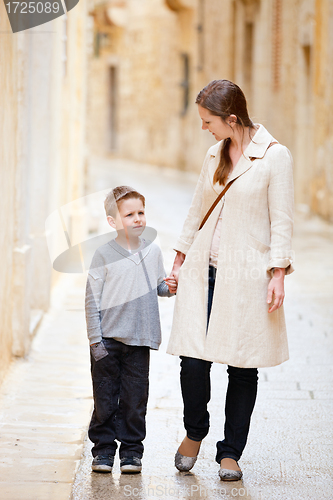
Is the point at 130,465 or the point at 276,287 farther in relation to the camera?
the point at 130,465

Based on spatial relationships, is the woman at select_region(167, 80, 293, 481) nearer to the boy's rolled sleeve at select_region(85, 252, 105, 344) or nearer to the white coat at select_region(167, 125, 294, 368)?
the white coat at select_region(167, 125, 294, 368)

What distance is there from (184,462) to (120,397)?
0.38 meters

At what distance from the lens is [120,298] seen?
3123 mm

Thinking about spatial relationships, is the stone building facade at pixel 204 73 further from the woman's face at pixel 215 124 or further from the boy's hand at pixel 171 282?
the boy's hand at pixel 171 282

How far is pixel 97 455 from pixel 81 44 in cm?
748

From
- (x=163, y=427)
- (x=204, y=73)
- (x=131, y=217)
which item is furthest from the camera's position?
(x=204, y=73)

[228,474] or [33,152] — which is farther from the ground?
[33,152]

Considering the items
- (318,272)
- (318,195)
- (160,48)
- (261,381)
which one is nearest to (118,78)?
(160,48)

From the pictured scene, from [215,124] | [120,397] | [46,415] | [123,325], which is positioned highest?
[215,124]

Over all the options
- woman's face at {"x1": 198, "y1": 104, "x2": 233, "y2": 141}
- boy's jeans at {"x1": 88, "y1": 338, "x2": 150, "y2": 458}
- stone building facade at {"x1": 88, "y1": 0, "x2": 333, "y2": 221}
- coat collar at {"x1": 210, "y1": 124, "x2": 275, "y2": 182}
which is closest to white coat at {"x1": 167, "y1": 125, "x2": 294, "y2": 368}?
coat collar at {"x1": 210, "y1": 124, "x2": 275, "y2": 182}

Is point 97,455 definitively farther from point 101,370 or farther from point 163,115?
point 163,115

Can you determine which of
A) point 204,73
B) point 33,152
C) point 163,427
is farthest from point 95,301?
point 204,73

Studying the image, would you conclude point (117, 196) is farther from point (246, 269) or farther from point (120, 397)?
point (120, 397)

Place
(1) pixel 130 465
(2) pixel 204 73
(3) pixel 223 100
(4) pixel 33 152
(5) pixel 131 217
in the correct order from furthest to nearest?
(2) pixel 204 73, (4) pixel 33 152, (1) pixel 130 465, (5) pixel 131 217, (3) pixel 223 100
